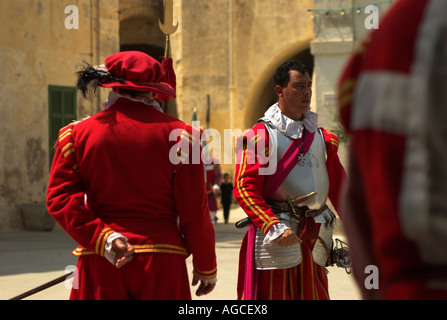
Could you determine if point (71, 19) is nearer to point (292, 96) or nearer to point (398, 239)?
point (292, 96)

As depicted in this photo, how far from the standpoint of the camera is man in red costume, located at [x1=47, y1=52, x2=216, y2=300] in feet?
10.7

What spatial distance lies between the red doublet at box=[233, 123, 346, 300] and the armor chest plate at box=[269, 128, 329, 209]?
0.10 m

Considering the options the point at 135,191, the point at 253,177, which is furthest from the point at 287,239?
the point at 135,191

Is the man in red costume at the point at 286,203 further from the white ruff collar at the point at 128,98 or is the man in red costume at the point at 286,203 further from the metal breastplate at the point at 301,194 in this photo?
the white ruff collar at the point at 128,98

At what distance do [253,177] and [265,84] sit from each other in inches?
692

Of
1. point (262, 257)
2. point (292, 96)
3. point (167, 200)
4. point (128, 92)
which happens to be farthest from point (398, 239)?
point (292, 96)

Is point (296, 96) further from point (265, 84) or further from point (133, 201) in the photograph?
point (265, 84)

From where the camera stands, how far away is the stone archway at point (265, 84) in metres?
21.2

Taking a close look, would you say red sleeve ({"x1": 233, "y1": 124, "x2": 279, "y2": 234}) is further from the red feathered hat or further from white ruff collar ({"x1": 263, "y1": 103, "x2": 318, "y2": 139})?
the red feathered hat

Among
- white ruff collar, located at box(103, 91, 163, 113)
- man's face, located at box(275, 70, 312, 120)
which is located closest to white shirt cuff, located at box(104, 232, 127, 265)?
white ruff collar, located at box(103, 91, 163, 113)

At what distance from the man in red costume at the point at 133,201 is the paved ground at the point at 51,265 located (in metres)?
3.39

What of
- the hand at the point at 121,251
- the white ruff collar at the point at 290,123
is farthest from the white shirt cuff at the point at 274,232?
the hand at the point at 121,251

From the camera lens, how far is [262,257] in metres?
4.42

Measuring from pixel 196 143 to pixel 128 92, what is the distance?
397 mm
